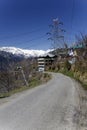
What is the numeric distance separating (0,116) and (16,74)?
174ft

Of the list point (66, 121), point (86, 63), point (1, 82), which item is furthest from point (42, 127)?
point (1, 82)

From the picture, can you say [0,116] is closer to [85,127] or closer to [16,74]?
[85,127]

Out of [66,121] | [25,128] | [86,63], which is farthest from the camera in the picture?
[86,63]

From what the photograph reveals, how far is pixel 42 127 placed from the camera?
9914 mm

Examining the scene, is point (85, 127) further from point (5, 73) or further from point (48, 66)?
point (48, 66)

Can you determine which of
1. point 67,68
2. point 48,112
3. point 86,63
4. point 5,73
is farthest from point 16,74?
point 48,112

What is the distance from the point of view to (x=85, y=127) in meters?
9.95

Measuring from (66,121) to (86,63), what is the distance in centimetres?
2652

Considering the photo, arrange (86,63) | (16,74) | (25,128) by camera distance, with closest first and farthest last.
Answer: (25,128) < (86,63) < (16,74)

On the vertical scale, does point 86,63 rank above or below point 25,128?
above

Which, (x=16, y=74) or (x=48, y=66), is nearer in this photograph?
(x=16, y=74)

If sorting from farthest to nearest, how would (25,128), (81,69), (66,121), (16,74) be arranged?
(16,74) → (81,69) → (66,121) → (25,128)

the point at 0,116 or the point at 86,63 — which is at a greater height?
the point at 86,63

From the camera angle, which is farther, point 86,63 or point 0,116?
point 86,63
